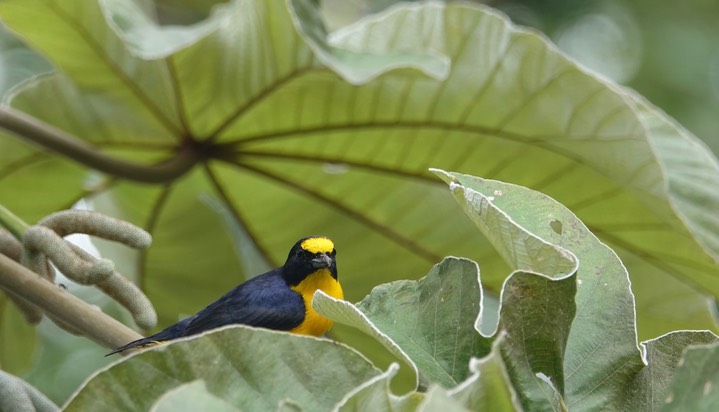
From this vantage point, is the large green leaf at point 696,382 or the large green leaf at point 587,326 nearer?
the large green leaf at point 696,382

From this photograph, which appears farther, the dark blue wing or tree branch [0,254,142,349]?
the dark blue wing

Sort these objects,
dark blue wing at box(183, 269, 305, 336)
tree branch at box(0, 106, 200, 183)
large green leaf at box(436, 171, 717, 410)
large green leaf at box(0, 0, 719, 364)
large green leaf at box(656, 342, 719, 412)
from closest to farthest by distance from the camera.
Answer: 1. large green leaf at box(656, 342, 719, 412)
2. large green leaf at box(436, 171, 717, 410)
3. tree branch at box(0, 106, 200, 183)
4. large green leaf at box(0, 0, 719, 364)
5. dark blue wing at box(183, 269, 305, 336)

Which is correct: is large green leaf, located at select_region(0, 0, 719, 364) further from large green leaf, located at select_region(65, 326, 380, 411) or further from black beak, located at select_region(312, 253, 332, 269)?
large green leaf, located at select_region(65, 326, 380, 411)

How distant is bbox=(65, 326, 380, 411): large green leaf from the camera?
38.6 inches

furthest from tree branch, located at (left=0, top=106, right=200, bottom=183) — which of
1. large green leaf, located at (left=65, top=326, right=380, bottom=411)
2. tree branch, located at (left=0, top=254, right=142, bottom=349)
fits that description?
large green leaf, located at (left=65, top=326, right=380, bottom=411)

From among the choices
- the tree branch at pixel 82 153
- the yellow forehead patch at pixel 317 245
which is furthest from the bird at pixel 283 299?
the tree branch at pixel 82 153

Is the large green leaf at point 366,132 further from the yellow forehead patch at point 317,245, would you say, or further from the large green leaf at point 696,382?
the large green leaf at point 696,382

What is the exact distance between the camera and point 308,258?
2.30 metres

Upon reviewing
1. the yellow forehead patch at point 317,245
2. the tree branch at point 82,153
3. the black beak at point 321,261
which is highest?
the tree branch at point 82,153

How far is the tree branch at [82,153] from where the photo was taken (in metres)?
1.85

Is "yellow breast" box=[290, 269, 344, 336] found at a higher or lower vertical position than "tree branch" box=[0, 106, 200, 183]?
lower

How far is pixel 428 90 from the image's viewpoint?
2107 mm

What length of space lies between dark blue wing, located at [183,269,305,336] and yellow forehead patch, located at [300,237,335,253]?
97 millimetres

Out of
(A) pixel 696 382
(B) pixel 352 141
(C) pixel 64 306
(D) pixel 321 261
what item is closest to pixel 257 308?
(D) pixel 321 261
